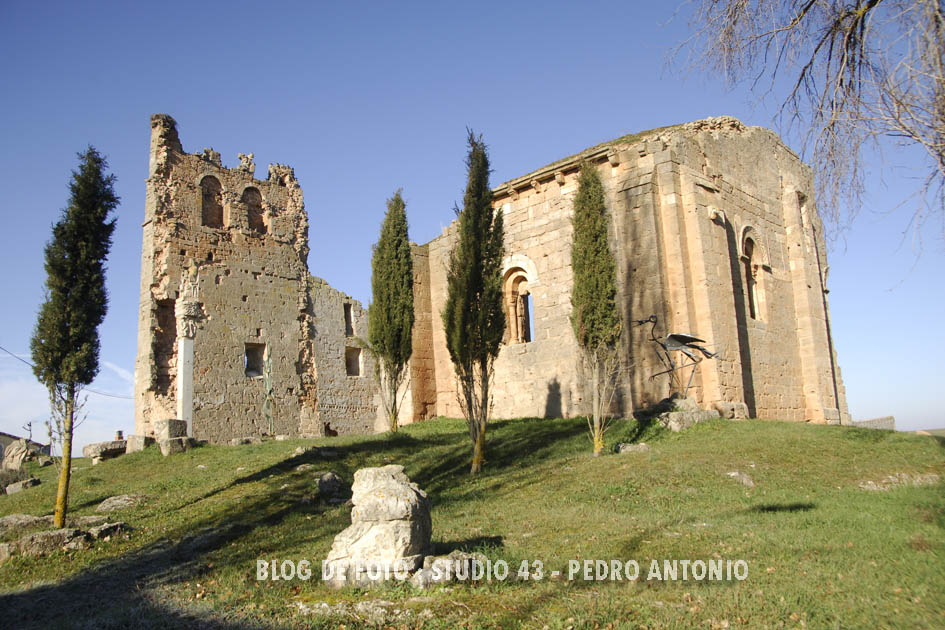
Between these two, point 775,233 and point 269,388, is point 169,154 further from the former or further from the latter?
point 775,233

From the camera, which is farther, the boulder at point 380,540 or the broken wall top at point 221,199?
the broken wall top at point 221,199

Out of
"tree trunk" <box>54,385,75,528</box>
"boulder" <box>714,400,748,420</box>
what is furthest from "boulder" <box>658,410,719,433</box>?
"tree trunk" <box>54,385,75,528</box>

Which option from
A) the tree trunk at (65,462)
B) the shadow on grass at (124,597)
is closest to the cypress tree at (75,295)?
the tree trunk at (65,462)

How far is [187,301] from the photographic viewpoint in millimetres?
19172

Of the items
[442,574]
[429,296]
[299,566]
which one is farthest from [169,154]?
[442,574]

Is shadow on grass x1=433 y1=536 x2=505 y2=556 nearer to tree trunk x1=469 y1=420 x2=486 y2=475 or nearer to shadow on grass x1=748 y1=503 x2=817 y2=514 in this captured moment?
shadow on grass x1=748 y1=503 x2=817 y2=514

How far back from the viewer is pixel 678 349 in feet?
45.3

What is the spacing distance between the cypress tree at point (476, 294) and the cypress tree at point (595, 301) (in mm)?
1595

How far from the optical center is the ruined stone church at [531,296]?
14.8 m

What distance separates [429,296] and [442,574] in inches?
584

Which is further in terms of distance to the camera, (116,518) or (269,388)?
(269,388)

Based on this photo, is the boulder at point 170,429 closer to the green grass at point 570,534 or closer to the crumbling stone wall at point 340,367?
the green grass at point 570,534

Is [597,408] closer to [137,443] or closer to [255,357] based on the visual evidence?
[137,443]

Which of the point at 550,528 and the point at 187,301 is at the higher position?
the point at 187,301
